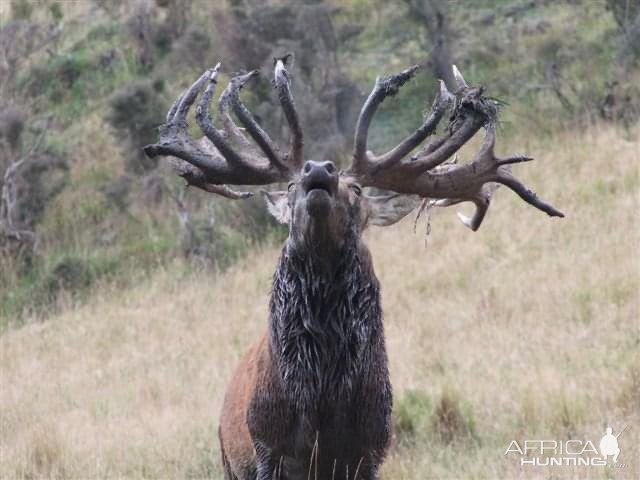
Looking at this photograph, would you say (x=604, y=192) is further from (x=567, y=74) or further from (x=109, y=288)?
(x=109, y=288)

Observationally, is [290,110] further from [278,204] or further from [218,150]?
[278,204]

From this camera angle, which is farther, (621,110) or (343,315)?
(621,110)

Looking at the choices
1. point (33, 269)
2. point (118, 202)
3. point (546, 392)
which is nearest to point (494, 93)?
point (118, 202)

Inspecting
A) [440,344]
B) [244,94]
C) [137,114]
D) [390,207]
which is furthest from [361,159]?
[244,94]

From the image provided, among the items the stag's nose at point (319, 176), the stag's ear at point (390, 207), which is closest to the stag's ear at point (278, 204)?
the stag's ear at point (390, 207)

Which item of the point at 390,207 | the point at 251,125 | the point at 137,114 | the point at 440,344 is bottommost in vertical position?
the point at 440,344

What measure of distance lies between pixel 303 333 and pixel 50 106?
1841cm

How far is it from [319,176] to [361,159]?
0.79 metres

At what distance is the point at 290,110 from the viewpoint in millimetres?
5039

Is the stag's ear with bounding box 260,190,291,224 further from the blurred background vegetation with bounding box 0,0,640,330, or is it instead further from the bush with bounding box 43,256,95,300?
the bush with bounding box 43,256,95,300

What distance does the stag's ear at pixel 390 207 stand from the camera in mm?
5574

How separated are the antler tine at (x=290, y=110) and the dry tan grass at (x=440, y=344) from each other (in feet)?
9.04

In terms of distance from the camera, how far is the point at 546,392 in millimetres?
8227

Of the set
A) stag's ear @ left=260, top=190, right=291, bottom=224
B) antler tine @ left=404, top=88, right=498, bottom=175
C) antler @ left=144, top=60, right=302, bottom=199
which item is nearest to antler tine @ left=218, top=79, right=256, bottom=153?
antler @ left=144, top=60, right=302, bottom=199
